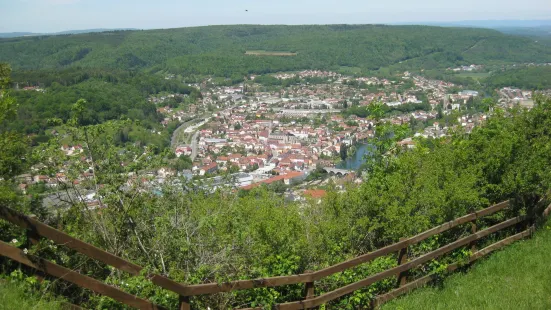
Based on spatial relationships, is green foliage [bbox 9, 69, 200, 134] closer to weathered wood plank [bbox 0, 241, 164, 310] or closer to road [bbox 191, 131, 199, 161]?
road [bbox 191, 131, 199, 161]

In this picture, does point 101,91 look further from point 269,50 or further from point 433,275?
point 269,50

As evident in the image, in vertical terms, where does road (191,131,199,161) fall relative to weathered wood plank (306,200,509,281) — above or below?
below

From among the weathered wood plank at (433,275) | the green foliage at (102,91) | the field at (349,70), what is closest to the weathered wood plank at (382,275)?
the weathered wood plank at (433,275)

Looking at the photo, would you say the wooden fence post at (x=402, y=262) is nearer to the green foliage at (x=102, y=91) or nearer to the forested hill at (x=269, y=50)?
the green foliage at (x=102, y=91)

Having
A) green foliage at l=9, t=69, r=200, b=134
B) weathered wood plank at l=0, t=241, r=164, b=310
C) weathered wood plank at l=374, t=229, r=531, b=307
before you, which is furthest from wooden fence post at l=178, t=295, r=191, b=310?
green foliage at l=9, t=69, r=200, b=134

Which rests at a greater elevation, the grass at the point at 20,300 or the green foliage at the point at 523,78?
the grass at the point at 20,300

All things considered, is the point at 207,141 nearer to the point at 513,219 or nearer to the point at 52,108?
the point at 52,108
